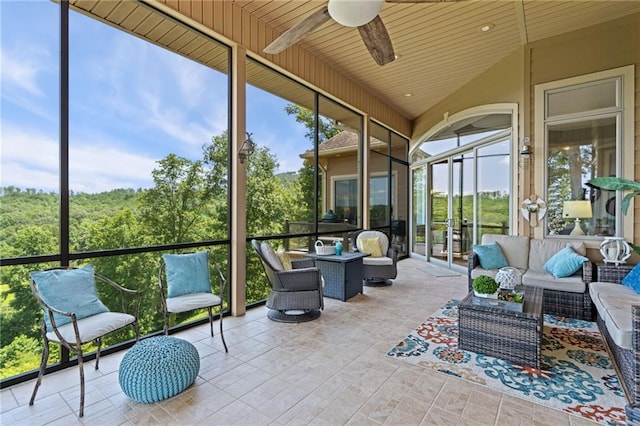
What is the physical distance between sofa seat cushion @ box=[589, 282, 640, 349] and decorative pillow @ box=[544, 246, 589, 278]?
0.42 meters

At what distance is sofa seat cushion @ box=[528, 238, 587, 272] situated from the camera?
14.7 ft

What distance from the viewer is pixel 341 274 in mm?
4578

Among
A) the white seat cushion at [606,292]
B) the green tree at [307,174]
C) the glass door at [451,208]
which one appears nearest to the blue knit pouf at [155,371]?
the green tree at [307,174]

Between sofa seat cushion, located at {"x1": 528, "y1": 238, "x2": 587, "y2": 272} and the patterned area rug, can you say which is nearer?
the patterned area rug

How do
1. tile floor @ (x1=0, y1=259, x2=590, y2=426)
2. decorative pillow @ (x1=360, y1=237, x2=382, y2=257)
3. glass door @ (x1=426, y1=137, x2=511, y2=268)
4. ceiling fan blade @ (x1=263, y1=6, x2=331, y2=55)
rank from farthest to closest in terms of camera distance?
glass door @ (x1=426, y1=137, x2=511, y2=268) → decorative pillow @ (x1=360, y1=237, x2=382, y2=257) → ceiling fan blade @ (x1=263, y1=6, x2=331, y2=55) → tile floor @ (x1=0, y1=259, x2=590, y2=426)

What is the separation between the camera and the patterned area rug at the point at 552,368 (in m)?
2.21

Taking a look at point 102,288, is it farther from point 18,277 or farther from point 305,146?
point 305,146

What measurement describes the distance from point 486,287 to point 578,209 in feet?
8.34

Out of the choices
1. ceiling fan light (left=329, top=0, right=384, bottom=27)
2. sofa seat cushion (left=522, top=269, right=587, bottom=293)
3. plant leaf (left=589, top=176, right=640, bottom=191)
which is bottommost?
sofa seat cushion (left=522, top=269, right=587, bottom=293)

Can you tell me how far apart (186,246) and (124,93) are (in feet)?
5.84

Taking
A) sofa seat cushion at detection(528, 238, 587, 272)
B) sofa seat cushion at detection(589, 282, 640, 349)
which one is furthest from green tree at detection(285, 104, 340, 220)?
sofa seat cushion at detection(589, 282, 640, 349)

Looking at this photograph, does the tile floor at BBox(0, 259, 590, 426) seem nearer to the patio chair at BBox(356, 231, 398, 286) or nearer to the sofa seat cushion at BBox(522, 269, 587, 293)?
the patio chair at BBox(356, 231, 398, 286)

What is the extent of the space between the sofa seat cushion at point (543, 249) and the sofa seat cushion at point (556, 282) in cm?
41

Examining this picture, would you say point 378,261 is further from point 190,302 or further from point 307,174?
point 190,302
